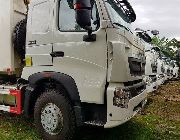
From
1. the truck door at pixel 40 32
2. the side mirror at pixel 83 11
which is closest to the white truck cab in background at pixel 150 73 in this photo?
the truck door at pixel 40 32

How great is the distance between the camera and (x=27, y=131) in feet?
21.2

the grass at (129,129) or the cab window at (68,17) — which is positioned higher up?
the cab window at (68,17)

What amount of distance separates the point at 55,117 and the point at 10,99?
1.36 m

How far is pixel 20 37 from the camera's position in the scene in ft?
20.1

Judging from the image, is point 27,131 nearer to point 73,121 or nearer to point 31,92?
point 31,92

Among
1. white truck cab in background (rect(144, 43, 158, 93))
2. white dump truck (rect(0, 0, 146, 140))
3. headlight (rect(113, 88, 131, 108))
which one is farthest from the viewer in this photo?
white truck cab in background (rect(144, 43, 158, 93))

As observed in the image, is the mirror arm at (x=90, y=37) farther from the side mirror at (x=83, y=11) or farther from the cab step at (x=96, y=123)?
the cab step at (x=96, y=123)

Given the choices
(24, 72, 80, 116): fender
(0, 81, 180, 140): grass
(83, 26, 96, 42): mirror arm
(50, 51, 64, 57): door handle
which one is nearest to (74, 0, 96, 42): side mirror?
(83, 26, 96, 42): mirror arm

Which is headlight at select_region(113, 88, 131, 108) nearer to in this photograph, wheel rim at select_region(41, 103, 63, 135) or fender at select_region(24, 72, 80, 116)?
fender at select_region(24, 72, 80, 116)

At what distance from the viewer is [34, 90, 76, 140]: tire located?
527 cm

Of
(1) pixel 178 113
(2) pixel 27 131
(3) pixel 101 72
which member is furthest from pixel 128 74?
(1) pixel 178 113

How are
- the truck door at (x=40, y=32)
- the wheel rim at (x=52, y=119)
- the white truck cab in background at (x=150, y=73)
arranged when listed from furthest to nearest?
1. the white truck cab in background at (x=150, y=73)
2. the truck door at (x=40, y=32)
3. the wheel rim at (x=52, y=119)

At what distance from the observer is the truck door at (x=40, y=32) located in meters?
5.62

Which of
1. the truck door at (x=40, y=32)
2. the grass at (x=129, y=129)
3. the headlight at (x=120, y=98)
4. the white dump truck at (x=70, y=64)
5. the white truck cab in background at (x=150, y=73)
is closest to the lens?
the headlight at (x=120, y=98)
